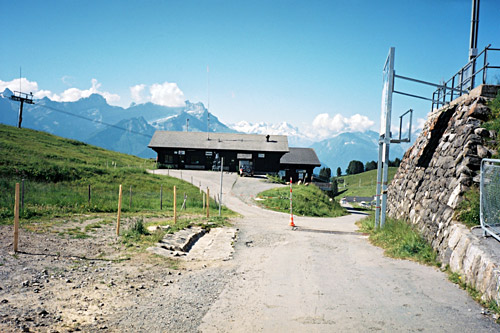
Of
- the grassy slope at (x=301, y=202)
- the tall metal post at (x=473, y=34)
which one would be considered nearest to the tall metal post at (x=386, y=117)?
the tall metal post at (x=473, y=34)

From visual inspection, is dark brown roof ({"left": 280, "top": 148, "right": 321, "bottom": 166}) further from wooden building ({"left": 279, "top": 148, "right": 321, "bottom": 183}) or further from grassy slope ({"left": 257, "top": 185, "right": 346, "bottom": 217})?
grassy slope ({"left": 257, "top": 185, "right": 346, "bottom": 217})

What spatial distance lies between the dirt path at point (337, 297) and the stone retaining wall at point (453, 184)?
59 centimetres

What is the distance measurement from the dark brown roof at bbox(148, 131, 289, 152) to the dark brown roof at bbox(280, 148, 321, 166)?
3598 mm

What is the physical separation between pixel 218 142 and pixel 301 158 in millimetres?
16089

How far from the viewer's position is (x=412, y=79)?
13227mm

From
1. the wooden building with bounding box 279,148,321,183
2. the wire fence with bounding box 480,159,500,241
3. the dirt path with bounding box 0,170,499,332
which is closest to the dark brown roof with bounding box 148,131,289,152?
the wooden building with bounding box 279,148,321,183

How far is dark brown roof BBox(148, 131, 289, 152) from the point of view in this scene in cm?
5922

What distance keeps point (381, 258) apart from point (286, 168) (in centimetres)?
5290

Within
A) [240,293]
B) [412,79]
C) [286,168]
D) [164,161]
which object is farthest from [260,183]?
[240,293]

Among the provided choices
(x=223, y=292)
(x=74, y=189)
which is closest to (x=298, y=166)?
(x=74, y=189)

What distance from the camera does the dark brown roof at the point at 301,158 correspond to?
208 ft

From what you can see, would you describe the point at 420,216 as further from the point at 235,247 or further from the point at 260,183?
the point at 260,183

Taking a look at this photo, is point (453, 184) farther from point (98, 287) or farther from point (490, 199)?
point (98, 287)

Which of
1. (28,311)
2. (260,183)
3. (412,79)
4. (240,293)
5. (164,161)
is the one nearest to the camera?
(28,311)
